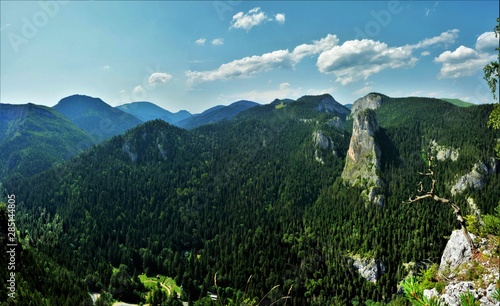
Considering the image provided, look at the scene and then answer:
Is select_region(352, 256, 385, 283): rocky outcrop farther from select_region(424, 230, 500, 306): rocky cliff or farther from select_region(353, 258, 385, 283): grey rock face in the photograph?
select_region(424, 230, 500, 306): rocky cliff

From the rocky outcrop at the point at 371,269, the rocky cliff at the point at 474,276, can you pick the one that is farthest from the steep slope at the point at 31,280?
the rocky outcrop at the point at 371,269

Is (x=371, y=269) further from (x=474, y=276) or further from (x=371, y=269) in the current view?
(x=474, y=276)

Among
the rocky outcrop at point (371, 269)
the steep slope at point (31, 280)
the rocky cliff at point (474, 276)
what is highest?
the rocky cliff at point (474, 276)

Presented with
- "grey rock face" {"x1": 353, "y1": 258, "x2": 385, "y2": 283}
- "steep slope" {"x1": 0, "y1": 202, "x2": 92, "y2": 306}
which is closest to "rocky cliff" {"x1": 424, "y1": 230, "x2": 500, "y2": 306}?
"steep slope" {"x1": 0, "y1": 202, "x2": 92, "y2": 306}

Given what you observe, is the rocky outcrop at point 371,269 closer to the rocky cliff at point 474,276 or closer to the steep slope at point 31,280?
the steep slope at point 31,280

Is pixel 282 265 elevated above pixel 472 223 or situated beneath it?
situated beneath

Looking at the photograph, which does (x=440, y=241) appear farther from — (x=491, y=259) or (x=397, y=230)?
(x=491, y=259)

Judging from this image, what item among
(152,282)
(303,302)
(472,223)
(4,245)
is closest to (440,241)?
(303,302)

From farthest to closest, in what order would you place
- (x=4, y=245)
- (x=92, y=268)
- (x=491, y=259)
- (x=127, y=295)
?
(x=92, y=268) → (x=127, y=295) → (x=4, y=245) → (x=491, y=259)
